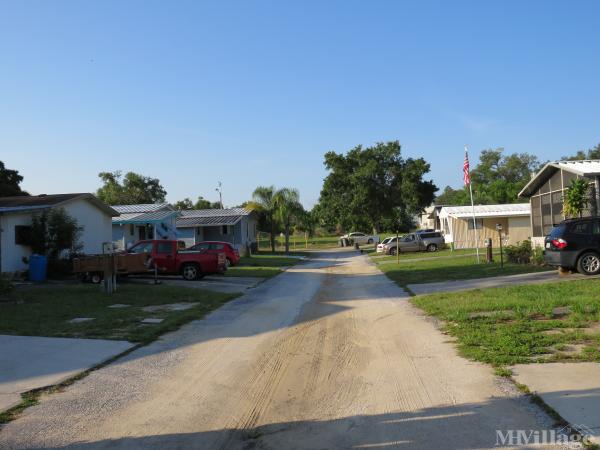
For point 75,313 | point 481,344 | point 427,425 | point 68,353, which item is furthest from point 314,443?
point 75,313

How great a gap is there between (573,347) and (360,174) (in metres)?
56.3

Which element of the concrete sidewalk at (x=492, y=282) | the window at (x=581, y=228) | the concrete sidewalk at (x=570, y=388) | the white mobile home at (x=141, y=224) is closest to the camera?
the concrete sidewalk at (x=570, y=388)

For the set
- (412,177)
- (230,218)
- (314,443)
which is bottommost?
(314,443)

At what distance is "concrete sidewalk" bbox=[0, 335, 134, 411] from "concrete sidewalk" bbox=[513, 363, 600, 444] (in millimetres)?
5617

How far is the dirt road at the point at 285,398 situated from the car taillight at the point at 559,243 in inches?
313

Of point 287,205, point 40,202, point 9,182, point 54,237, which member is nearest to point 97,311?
point 54,237

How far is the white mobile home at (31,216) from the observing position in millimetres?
21766

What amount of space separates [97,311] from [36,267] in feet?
34.1

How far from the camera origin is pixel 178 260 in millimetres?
22422

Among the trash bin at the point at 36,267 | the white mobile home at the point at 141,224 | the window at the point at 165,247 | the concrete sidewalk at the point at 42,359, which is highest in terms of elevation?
the white mobile home at the point at 141,224

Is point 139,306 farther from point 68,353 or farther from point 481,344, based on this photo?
point 481,344

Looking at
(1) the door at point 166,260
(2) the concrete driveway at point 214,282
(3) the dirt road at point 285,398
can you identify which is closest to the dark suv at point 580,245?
(3) the dirt road at point 285,398

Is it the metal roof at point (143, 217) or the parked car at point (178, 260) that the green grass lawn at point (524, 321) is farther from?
the metal roof at point (143, 217)

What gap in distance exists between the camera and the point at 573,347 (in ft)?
24.8
